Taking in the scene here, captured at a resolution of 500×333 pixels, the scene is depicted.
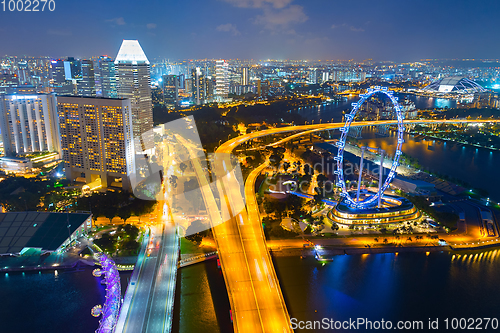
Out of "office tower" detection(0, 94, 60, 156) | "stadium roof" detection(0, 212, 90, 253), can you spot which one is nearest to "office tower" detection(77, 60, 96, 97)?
"office tower" detection(0, 94, 60, 156)

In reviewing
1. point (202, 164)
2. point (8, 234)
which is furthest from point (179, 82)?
point (8, 234)

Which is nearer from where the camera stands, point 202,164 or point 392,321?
point 392,321

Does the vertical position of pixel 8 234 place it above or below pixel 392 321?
above

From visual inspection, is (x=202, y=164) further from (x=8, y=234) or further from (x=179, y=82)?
(x=179, y=82)

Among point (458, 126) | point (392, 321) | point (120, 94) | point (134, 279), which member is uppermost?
point (120, 94)

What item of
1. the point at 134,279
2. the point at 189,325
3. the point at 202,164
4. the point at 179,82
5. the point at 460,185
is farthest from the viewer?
the point at 179,82

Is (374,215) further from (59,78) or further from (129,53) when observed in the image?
(59,78)

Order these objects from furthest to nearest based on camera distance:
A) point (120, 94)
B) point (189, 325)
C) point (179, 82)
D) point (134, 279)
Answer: point (179, 82) < point (120, 94) < point (134, 279) < point (189, 325)
